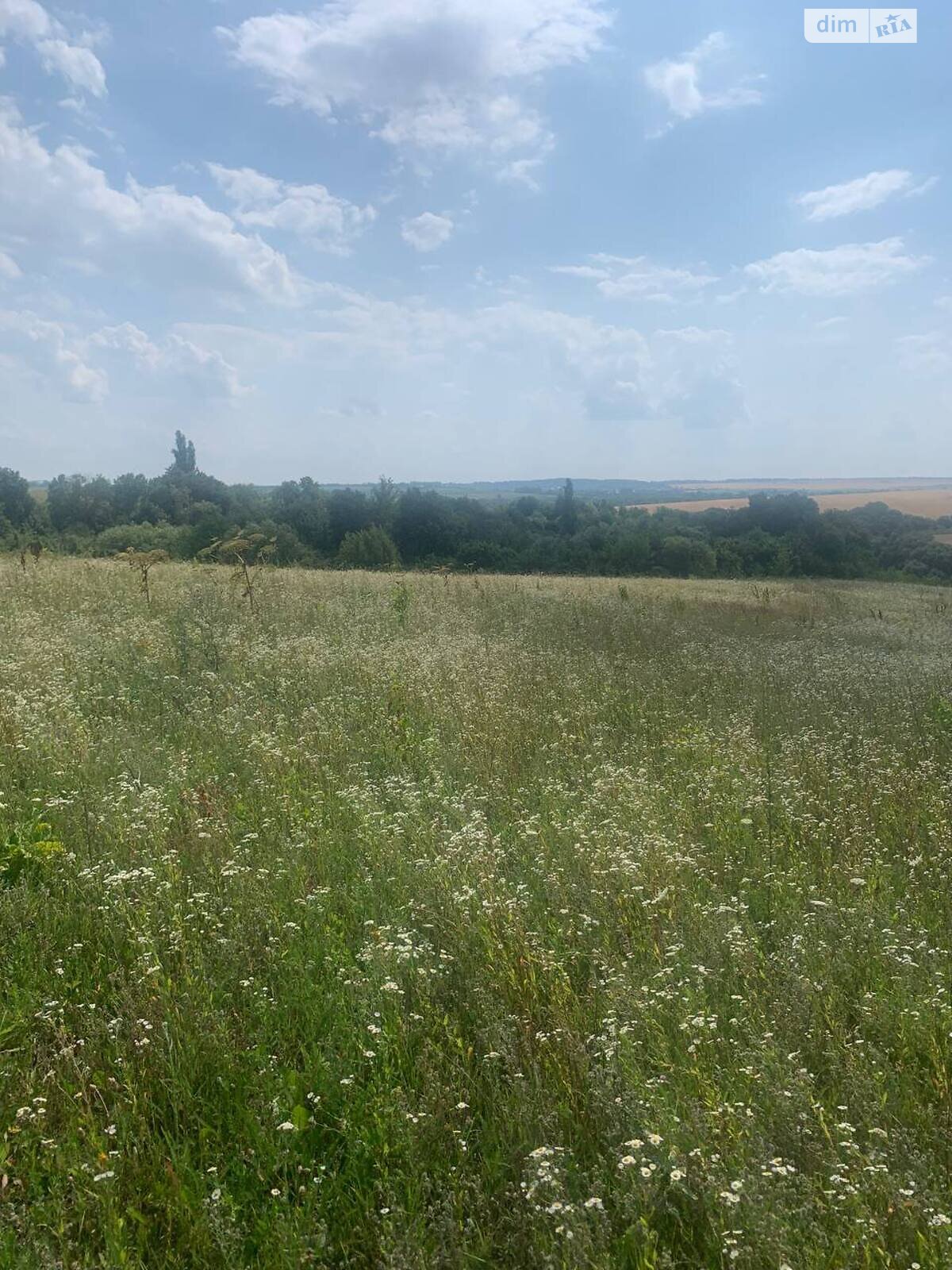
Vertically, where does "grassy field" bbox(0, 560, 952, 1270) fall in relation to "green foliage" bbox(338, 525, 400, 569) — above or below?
below

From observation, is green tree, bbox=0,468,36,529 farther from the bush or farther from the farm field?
the farm field

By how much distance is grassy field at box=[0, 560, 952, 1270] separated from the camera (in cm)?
230

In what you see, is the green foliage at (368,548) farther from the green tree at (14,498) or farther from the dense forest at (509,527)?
the green tree at (14,498)

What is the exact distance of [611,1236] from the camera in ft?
7.41

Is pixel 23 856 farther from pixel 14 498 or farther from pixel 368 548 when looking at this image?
pixel 14 498

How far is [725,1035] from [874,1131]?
28.8 inches

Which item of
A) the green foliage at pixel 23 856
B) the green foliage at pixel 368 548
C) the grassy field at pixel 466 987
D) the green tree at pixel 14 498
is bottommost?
the grassy field at pixel 466 987

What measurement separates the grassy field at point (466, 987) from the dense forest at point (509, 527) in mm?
32500

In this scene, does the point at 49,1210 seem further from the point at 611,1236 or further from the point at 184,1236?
the point at 611,1236

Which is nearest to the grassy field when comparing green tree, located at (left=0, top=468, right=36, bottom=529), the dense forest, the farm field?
the dense forest

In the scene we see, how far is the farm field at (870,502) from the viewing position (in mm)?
55531

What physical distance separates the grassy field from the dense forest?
107 feet

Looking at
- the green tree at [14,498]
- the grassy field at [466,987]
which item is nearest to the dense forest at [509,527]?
the green tree at [14,498]

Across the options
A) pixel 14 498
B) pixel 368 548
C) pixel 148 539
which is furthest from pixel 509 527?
pixel 14 498
